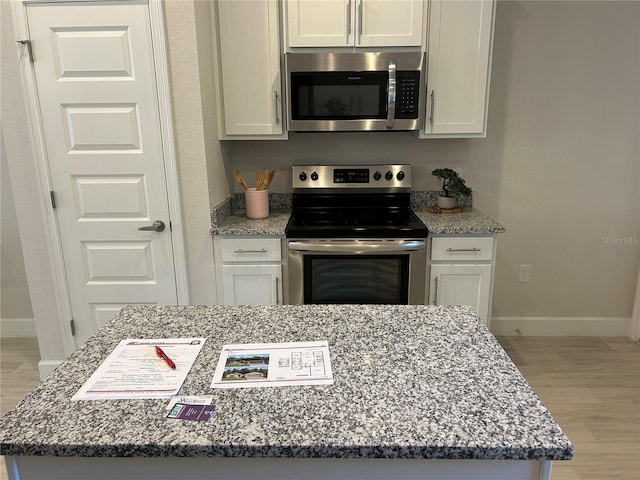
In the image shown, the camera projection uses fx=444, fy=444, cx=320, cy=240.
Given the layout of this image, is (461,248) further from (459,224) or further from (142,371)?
(142,371)

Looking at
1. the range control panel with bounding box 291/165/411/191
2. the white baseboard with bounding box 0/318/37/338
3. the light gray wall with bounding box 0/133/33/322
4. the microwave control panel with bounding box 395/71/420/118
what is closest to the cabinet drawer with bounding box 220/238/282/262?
the range control panel with bounding box 291/165/411/191

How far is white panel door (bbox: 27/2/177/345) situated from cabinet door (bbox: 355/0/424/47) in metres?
1.10

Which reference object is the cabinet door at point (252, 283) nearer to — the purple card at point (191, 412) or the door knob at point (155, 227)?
the door knob at point (155, 227)

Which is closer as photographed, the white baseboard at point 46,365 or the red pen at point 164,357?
the red pen at point 164,357

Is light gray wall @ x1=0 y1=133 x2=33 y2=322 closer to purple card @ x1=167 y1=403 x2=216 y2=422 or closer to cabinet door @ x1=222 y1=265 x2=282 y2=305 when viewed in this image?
cabinet door @ x1=222 y1=265 x2=282 y2=305

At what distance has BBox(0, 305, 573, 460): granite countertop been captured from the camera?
781 millimetres

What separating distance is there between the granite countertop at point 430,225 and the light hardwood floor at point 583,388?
0.95m

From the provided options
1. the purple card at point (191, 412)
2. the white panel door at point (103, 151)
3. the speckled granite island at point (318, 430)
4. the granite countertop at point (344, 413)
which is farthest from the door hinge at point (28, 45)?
the purple card at point (191, 412)

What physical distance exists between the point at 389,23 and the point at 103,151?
1670 millimetres


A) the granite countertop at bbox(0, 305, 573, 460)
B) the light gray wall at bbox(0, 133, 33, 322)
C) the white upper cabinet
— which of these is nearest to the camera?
the granite countertop at bbox(0, 305, 573, 460)

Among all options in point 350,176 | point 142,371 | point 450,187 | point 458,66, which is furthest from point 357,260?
point 142,371

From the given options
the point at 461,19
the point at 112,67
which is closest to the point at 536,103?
the point at 461,19

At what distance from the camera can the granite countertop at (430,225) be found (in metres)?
2.43

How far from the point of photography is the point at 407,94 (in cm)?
247
